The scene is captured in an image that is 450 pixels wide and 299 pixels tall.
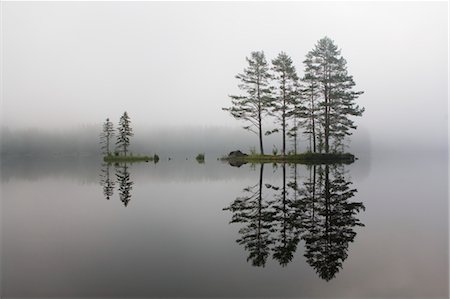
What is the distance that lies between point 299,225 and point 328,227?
49 centimetres

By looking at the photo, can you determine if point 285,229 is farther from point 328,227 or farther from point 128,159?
point 128,159

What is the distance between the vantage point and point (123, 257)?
170 inches

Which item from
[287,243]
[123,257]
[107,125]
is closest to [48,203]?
[123,257]

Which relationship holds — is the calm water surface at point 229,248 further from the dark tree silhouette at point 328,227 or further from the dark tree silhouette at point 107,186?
the dark tree silhouette at point 107,186

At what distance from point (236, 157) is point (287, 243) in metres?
25.8

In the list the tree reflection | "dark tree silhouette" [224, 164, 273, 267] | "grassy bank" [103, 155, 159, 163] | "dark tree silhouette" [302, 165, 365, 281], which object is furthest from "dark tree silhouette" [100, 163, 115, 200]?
"grassy bank" [103, 155, 159, 163]

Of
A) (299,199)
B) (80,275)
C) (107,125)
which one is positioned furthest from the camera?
(107,125)

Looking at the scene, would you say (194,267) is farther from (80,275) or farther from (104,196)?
(104,196)

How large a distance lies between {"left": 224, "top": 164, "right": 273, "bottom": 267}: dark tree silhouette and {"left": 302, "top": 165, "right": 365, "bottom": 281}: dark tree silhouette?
1.98 feet

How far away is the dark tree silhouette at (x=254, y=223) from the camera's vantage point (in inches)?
173

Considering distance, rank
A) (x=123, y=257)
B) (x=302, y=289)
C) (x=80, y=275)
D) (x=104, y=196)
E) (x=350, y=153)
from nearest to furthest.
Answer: (x=302, y=289)
(x=80, y=275)
(x=123, y=257)
(x=104, y=196)
(x=350, y=153)

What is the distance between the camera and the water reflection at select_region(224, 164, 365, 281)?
4.26 metres

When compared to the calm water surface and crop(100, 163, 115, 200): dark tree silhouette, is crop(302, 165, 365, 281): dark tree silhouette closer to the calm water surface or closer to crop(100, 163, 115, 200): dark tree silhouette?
the calm water surface

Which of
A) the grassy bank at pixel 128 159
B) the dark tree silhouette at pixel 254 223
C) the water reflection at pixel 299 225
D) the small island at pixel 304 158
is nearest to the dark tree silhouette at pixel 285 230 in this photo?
the water reflection at pixel 299 225
